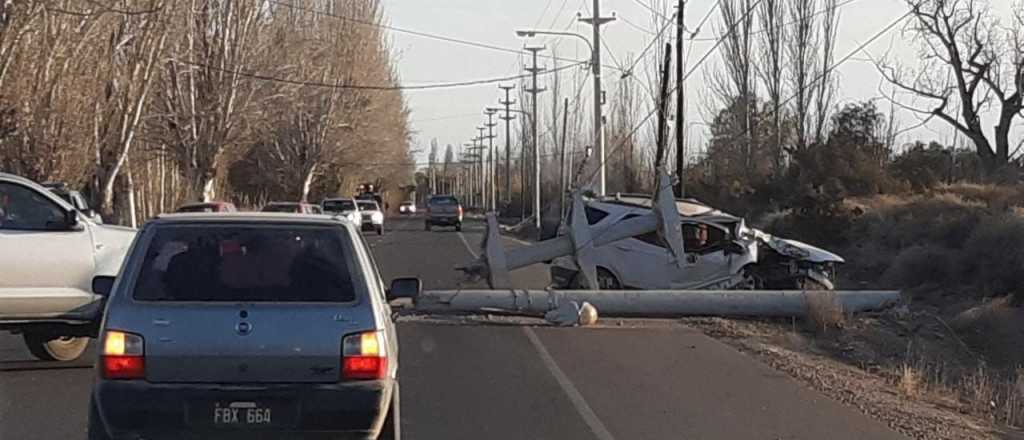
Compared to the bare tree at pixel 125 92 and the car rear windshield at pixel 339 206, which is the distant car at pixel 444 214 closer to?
the car rear windshield at pixel 339 206

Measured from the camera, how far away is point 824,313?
20.1 metres

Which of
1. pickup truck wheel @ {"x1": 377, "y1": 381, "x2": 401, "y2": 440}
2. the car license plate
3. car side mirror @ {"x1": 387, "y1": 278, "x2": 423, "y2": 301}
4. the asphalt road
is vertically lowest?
the asphalt road

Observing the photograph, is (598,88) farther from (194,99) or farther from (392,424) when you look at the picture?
(392,424)

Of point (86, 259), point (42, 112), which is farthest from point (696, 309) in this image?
point (42, 112)

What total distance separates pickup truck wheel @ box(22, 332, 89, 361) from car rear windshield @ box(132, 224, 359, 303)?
270 inches

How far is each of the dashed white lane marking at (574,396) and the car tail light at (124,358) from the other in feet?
13.7

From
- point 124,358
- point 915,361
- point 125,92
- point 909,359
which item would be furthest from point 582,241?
point 125,92

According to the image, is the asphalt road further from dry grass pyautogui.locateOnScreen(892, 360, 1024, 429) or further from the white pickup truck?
dry grass pyautogui.locateOnScreen(892, 360, 1024, 429)

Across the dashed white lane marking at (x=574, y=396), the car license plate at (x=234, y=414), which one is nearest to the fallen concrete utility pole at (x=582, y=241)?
the dashed white lane marking at (x=574, y=396)

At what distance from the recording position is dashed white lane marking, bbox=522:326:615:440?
10836 millimetres

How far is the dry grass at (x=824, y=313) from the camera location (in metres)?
20.1

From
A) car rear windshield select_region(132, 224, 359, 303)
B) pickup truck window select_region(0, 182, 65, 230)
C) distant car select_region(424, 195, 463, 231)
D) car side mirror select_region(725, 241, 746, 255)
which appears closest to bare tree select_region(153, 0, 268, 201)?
distant car select_region(424, 195, 463, 231)

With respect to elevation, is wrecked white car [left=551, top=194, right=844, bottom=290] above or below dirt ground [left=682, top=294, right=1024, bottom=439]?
above

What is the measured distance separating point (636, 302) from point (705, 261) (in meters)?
3.36
